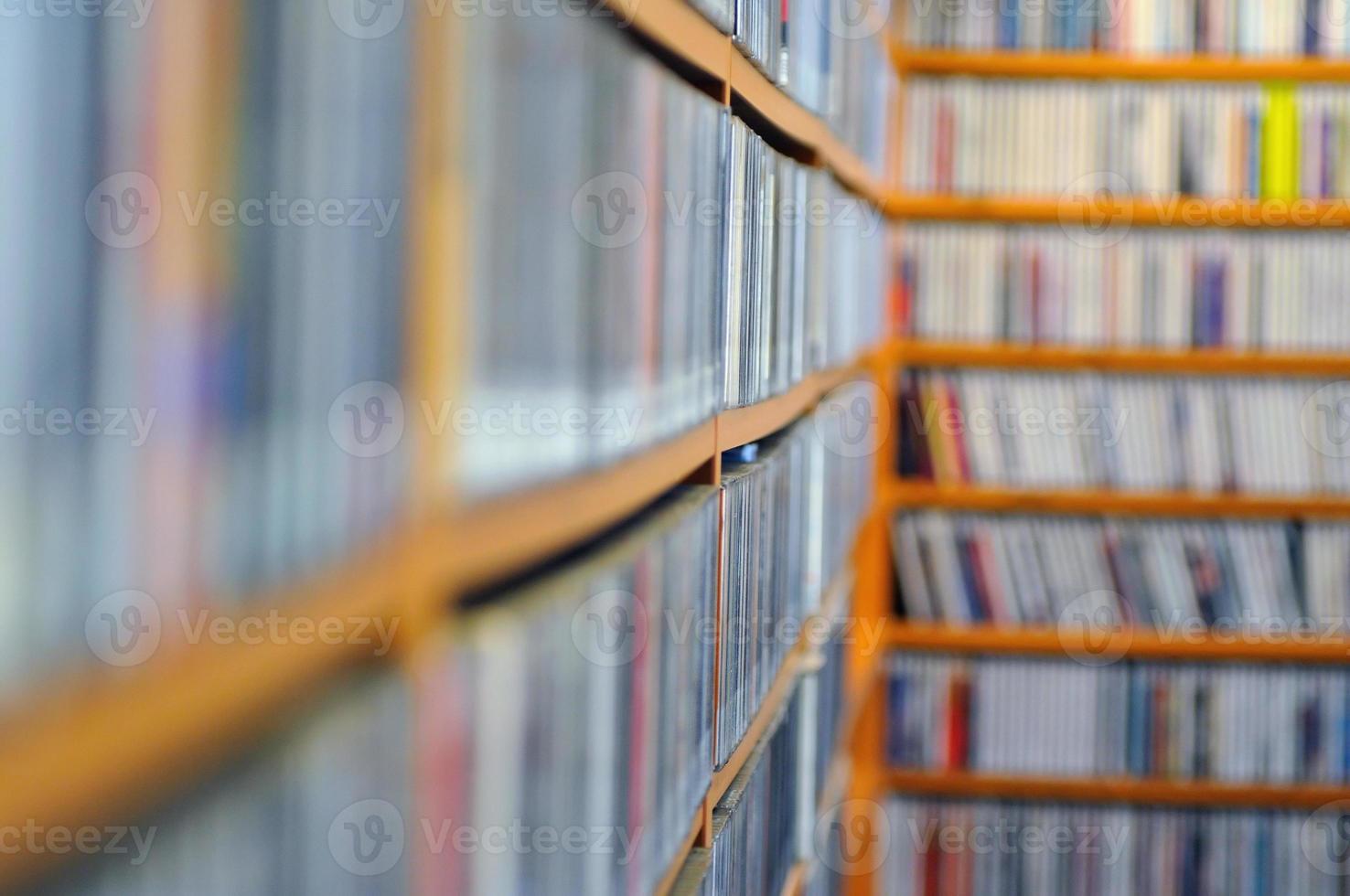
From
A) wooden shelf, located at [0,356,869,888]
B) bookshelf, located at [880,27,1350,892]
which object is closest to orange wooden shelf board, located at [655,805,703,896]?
wooden shelf, located at [0,356,869,888]

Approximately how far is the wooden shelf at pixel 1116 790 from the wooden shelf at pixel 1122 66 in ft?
4.55

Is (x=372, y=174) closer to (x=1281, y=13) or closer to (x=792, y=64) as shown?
(x=792, y=64)

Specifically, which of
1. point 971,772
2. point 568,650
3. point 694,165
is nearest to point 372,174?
point 568,650

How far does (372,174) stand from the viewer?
1.61ft

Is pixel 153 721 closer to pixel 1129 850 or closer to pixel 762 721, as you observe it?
pixel 762 721

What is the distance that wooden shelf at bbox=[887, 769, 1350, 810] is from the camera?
3.07 m

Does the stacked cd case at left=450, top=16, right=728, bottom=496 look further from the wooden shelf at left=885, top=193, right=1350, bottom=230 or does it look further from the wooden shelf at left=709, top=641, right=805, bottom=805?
the wooden shelf at left=885, top=193, right=1350, bottom=230

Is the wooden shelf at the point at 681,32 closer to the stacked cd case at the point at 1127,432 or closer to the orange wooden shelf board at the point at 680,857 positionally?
the orange wooden shelf board at the point at 680,857

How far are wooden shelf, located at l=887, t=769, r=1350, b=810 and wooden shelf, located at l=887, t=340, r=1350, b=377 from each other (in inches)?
32.0

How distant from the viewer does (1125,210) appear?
3072 mm

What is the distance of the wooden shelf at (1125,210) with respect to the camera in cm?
303

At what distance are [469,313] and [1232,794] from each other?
288cm

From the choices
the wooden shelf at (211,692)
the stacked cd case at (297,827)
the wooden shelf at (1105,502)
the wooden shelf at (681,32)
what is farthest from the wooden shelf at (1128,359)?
the stacked cd case at (297,827)

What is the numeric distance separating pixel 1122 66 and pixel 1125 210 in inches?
11.0
